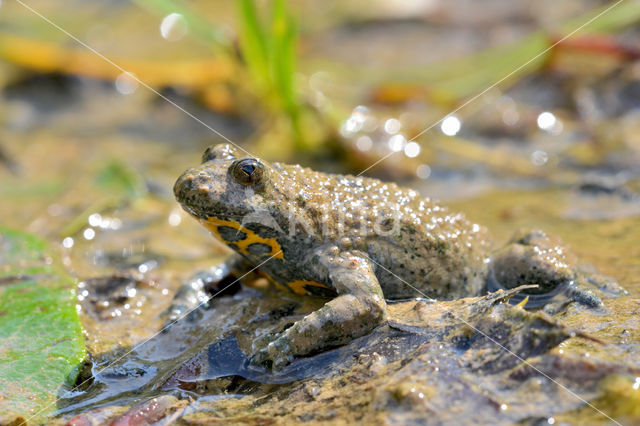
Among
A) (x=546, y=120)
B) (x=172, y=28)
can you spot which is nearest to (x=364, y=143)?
(x=546, y=120)

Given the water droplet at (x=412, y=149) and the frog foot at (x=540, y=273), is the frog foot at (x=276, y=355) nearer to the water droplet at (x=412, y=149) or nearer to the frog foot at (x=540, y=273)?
the frog foot at (x=540, y=273)

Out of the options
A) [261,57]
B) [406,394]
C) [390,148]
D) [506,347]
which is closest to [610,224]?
[390,148]

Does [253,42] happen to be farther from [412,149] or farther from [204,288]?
[204,288]

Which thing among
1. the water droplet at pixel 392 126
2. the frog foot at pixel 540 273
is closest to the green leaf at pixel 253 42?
the water droplet at pixel 392 126

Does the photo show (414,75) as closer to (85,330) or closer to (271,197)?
(271,197)

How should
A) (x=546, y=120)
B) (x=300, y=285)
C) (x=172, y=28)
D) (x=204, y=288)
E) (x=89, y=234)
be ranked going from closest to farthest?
(x=300, y=285) → (x=204, y=288) → (x=89, y=234) → (x=546, y=120) → (x=172, y=28)
